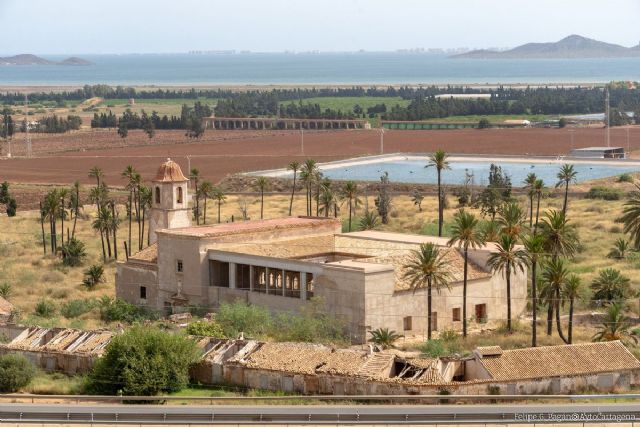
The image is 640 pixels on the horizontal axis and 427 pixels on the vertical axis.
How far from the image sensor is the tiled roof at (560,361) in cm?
4062

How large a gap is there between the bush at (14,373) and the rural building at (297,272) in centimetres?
1134

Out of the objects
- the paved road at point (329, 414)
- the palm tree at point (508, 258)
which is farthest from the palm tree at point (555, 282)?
the paved road at point (329, 414)

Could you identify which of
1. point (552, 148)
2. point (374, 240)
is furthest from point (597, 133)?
point (374, 240)

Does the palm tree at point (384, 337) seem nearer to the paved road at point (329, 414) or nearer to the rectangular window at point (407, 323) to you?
the rectangular window at point (407, 323)

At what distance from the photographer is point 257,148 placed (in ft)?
452

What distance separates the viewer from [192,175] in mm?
95000

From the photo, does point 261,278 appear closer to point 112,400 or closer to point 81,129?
point 112,400

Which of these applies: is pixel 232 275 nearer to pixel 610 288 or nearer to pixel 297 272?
pixel 297 272

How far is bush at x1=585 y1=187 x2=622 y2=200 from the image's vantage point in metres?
88.7

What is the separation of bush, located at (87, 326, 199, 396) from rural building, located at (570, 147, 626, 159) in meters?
78.7

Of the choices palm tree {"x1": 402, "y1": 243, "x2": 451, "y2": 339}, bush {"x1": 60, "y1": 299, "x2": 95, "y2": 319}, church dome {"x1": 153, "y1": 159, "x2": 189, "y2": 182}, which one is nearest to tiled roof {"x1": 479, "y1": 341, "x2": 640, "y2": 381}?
palm tree {"x1": 402, "y1": 243, "x2": 451, "y2": 339}

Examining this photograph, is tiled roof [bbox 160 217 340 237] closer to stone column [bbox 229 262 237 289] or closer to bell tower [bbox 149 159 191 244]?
stone column [bbox 229 262 237 289]

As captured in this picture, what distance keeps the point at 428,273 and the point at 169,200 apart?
1521 cm

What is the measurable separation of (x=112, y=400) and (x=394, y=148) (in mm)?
96700
